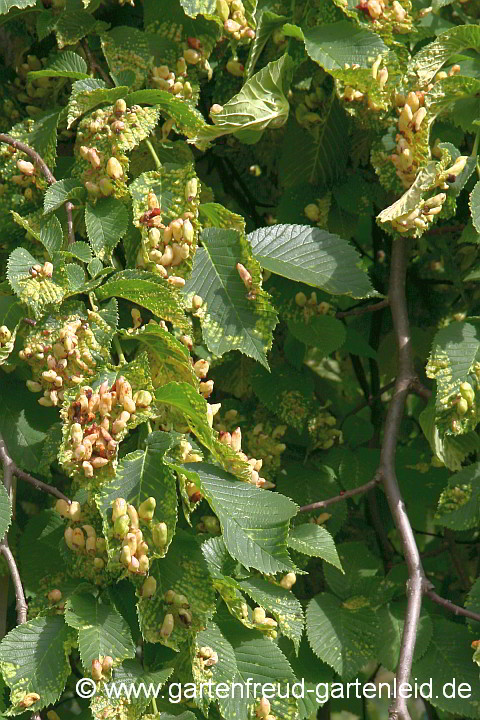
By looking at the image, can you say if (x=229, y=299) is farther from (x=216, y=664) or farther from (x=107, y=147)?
(x=216, y=664)

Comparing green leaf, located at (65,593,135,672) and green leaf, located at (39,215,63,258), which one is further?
green leaf, located at (39,215,63,258)

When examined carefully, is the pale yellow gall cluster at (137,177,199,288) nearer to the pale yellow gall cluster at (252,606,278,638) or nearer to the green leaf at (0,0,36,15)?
the green leaf at (0,0,36,15)

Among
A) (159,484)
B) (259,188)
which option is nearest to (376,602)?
(159,484)

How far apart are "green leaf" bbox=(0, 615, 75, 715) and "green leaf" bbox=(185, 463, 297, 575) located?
261 millimetres

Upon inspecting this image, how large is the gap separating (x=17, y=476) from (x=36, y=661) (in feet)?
0.86

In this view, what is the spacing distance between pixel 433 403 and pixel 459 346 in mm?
103

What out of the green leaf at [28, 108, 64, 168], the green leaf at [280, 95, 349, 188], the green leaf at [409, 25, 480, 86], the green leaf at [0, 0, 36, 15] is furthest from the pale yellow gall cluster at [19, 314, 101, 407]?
the green leaf at [409, 25, 480, 86]

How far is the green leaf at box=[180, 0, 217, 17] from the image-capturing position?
4.77ft

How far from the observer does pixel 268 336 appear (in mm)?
1403

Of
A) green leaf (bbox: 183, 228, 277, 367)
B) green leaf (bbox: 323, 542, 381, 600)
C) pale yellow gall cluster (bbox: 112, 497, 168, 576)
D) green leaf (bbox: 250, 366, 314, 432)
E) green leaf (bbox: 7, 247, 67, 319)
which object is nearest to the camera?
pale yellow gall cluster (bbox: 112, 497, 168, 576)

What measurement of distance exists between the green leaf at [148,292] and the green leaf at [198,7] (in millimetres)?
448

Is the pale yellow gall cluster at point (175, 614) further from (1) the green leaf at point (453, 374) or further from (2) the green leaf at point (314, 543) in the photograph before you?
(1) the green leaf at point (453, 374)

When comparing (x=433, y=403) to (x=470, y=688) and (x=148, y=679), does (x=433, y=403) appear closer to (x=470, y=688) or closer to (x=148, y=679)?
(x=470, y=688)

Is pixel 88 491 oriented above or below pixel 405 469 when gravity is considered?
above
